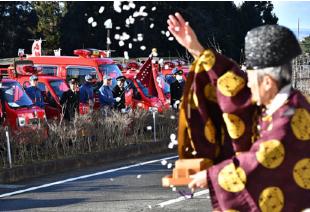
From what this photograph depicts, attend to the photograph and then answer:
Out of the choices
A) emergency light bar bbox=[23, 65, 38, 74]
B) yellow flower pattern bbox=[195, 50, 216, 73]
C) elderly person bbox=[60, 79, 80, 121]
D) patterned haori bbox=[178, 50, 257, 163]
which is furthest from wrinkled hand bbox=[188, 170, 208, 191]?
emergency light bar bbox=[23, 65, 38, 74]

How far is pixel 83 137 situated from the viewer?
456 inches

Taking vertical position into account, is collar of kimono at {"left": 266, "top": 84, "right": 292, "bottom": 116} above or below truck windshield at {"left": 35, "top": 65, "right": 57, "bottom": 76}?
below

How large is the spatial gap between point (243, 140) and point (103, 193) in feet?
18.4

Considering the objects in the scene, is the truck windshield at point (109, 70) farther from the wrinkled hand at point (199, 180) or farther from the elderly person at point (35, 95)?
the wrinkled hand at point (199, 180)

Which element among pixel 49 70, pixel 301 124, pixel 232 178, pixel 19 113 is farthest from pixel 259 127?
pixel 49 70

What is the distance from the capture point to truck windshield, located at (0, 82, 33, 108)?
11688 mm

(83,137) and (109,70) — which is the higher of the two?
(109,70)

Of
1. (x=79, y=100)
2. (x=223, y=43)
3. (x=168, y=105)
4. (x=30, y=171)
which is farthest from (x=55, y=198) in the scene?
(x=223, y=43)

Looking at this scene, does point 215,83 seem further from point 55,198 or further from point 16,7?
point 16,7

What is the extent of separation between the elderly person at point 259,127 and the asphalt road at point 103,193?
4.41m

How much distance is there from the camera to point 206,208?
734 cm

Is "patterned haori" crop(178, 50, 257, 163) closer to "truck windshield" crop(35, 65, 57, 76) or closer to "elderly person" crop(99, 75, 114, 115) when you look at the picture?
"elderly person" crop(99, 75, 114, 115)

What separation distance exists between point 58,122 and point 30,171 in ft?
5.54

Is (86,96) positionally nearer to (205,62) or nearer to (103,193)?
(103,193)
